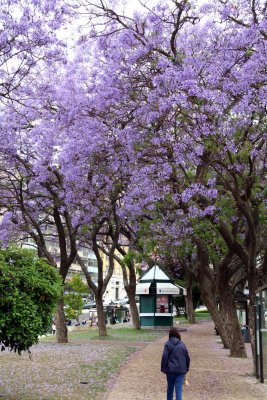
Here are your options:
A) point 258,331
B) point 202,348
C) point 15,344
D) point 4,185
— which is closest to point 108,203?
point 4,185

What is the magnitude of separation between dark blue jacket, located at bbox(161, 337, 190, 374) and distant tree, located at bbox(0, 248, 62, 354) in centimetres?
199

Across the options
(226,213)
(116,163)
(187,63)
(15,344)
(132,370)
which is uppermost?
(187,63)

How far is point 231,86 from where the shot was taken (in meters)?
11.9

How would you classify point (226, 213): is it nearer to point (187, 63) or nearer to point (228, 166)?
point (228, 166)

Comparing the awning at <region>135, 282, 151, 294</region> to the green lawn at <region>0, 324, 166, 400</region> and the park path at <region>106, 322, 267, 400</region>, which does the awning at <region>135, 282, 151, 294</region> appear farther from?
the park path at <region>106, 322, 267, 400</region>

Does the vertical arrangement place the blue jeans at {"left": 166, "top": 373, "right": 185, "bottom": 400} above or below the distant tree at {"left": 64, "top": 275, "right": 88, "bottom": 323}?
below

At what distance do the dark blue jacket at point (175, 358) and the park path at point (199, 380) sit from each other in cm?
154

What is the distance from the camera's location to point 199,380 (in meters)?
13.2

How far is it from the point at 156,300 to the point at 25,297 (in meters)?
27.9

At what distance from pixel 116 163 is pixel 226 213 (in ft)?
11.4

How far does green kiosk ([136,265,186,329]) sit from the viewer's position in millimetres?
35250

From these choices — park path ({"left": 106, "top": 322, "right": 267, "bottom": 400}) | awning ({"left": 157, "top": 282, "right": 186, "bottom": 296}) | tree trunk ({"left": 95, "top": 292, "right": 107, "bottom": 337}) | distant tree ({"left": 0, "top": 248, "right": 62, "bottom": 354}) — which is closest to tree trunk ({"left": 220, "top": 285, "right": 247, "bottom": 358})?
park path ({"left": 106, "top": 322, "right": 267, "bottom": 400})

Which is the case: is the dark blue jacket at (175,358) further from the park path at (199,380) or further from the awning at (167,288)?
the awning at (167,288)

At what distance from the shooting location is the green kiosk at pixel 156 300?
35250 millimetres
